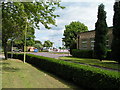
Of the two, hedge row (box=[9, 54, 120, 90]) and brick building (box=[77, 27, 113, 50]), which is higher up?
brick building (box=[77, 27, 113, 50])

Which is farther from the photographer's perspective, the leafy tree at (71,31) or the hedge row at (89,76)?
the leafy tree at (71,31)

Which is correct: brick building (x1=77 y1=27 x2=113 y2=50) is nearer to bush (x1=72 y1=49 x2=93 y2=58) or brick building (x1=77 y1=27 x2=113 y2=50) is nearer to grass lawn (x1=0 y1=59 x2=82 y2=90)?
bush (x1=72 y1=49 x2=93 y2=58)

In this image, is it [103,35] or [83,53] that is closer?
[103,35]

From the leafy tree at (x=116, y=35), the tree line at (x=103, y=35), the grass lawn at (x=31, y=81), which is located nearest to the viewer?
the grass lawn at (x=31, y=81)

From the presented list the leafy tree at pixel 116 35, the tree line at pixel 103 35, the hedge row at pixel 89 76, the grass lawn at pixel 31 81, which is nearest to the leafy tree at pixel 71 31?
the tree line at pixel 103 35

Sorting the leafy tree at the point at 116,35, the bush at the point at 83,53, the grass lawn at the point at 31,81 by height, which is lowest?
the grass lawn at the point at 31,81

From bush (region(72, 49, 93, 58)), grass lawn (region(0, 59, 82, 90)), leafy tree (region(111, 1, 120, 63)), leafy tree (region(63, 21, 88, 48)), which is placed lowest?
grass lawn (region(0, 59, 82, 90))

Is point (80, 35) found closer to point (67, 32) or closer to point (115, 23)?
point (115, 23)

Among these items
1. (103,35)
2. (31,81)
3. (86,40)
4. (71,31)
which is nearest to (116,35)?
(103,35)

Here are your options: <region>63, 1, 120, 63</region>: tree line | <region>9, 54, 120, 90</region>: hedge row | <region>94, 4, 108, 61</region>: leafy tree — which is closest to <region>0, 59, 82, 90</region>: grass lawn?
<region>9, 54, 120, 90</region>: hedge row

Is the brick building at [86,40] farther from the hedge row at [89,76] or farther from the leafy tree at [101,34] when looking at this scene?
the hedge row at [89,76]

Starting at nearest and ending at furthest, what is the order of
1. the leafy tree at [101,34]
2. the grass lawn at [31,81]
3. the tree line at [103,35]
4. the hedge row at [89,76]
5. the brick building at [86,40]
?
the hedge row at [89,76], the grass lawn at [31,81], the tree line at [103,35], the leafy tree at [101,34], the brick building at [86,40]

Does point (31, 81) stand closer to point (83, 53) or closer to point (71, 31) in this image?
point (83, 53)


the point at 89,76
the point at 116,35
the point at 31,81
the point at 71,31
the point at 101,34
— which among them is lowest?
the point at 31,81
